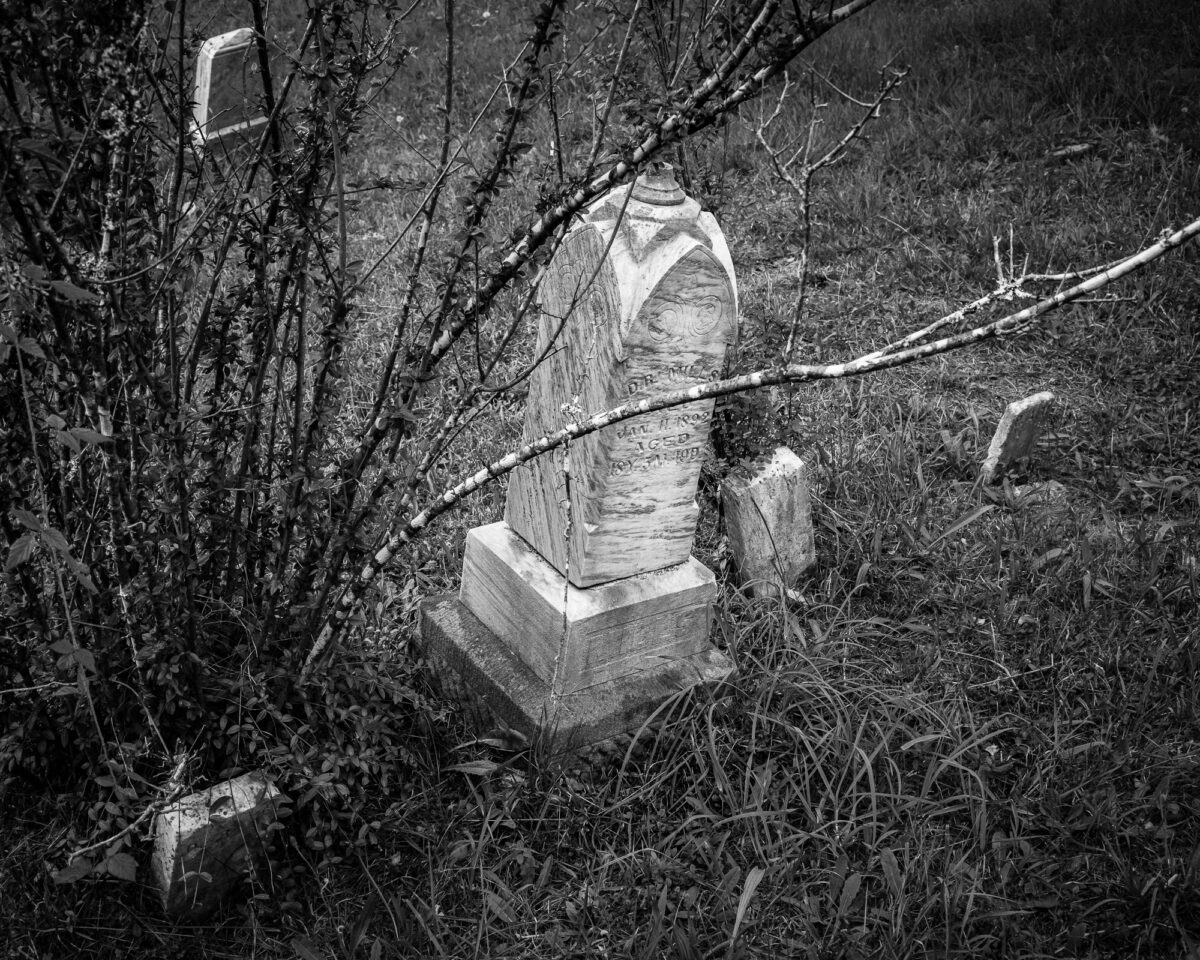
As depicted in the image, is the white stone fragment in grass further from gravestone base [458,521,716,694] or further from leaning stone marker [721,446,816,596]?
gravestone base [458,521,716,694]

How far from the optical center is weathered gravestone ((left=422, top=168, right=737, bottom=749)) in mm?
2457

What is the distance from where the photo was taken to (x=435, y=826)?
8.14 ft

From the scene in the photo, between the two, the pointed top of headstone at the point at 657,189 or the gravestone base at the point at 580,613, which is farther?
the gravestone base at the point at 580,613

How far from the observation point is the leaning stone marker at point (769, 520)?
11.0 feet

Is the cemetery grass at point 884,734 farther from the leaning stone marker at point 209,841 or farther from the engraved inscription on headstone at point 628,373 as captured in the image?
the engraved inscription on headstone at point 628,373

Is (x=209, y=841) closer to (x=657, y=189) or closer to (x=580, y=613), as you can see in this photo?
(x=580, y=613)

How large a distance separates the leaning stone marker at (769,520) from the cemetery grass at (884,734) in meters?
0.09

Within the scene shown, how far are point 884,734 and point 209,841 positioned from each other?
1.63m

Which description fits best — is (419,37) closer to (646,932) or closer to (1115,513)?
(1115,513)

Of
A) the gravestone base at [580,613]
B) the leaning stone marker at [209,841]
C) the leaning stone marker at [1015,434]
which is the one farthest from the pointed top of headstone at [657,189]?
the leaning stone marker at [1015,434]

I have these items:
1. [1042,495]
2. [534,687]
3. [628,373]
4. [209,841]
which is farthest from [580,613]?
[1042,495]

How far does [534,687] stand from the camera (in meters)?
2.79

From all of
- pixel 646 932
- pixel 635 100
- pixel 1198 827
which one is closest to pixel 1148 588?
pixel 1198 827

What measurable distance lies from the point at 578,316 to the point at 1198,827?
1.93 metres
